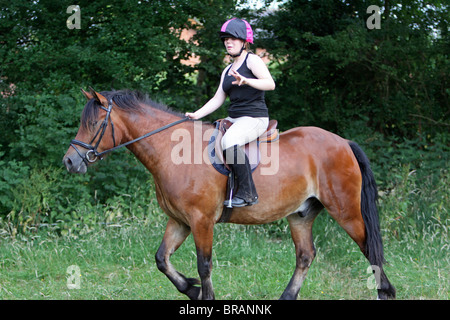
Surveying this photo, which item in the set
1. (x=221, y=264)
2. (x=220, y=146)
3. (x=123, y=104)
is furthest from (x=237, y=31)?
(x=221, y=264)

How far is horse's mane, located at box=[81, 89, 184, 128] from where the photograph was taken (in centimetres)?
452

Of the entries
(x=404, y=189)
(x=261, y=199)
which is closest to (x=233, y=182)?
(x=261, y=199)

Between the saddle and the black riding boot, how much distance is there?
8 centimetres

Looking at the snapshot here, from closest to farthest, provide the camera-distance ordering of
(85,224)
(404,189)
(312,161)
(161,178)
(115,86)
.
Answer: (161,178) → (312,161) → (85,224) → (404,189) → (115,86)

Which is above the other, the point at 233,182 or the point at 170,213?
the point at 233,182

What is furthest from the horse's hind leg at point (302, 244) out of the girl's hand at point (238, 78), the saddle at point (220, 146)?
the girl's hand at point (238, 78)

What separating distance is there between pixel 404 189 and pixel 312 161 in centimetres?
316

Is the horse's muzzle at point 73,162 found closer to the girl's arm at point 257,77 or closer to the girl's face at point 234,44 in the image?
the girl's arm at point 257,77

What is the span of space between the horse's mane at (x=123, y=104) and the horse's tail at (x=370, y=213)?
83.1 inches

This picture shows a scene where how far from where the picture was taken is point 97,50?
28.7 feet

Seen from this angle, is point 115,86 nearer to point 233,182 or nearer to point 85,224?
point 85,224

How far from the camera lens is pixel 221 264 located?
6.39 meters

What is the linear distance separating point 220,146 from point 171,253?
1164mm

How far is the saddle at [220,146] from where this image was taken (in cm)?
474
